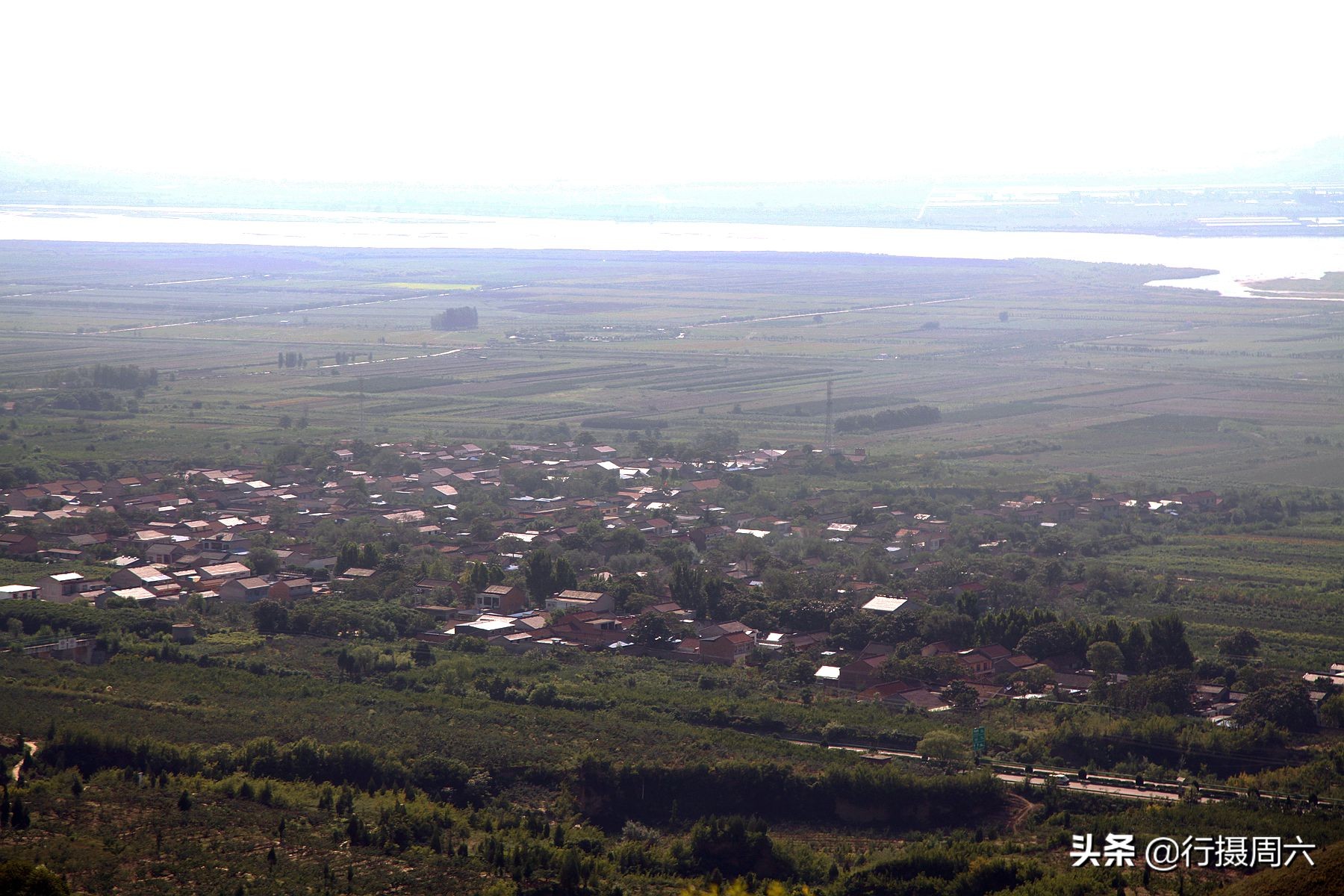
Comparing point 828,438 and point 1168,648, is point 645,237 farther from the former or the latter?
point 1168,648

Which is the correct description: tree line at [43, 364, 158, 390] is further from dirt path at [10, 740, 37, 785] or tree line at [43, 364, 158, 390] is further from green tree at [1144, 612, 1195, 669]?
green tree at [1144, 612, 1195, 669]

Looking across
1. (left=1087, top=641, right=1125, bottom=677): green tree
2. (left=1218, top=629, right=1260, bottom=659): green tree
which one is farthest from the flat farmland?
(left=1087, top=641, right=1125, bottom=677): green tree

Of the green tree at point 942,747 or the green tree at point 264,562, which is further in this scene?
the green tree at point 264,562

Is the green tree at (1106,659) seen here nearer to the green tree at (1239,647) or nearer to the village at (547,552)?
the village at (547,552)

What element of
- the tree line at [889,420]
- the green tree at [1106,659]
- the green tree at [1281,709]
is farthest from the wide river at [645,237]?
the green tree at [1281,709]

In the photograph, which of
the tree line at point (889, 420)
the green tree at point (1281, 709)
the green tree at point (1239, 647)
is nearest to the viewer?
the green tree at point (1281, 709)

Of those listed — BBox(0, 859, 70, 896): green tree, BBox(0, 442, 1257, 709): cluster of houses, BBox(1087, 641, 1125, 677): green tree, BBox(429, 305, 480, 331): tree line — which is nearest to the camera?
BBox(0, 859, 70, 896): green tree

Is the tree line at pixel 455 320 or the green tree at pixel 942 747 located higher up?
the tree line at pixel 455 320
